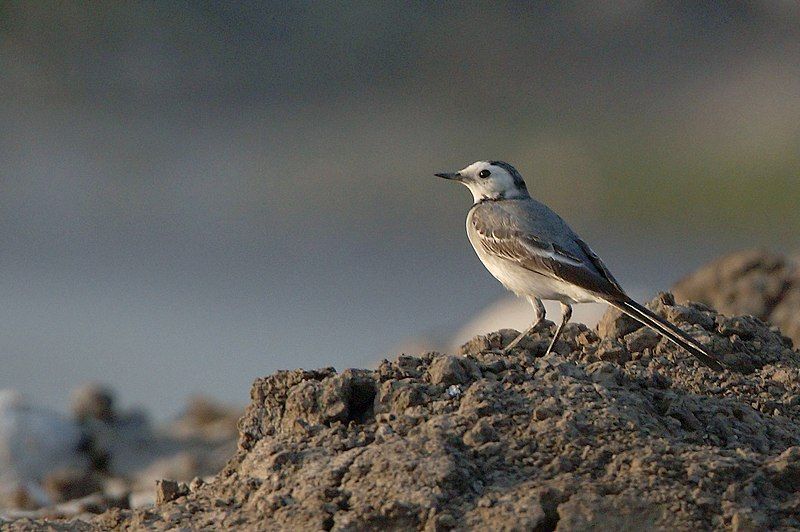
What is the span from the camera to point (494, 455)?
5383 mm

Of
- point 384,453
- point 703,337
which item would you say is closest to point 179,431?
point 703,337

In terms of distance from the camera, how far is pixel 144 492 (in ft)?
33.6

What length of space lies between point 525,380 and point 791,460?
3.74ft

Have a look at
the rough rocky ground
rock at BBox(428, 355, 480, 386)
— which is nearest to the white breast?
the rough rocky ground

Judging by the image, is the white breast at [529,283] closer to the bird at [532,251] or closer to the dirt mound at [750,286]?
the bird at [532,251]

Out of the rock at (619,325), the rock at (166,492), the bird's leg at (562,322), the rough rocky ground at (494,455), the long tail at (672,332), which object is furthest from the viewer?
the rock at (619,325)

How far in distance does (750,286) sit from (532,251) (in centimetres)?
422

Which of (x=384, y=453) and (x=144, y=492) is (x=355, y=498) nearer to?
(x=384, y=453)

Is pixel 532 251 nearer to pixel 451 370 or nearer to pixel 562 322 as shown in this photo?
pixel 562 322

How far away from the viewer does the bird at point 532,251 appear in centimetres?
763

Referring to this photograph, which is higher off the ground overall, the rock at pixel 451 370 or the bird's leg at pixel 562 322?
the bird's leg at pixel 562 322

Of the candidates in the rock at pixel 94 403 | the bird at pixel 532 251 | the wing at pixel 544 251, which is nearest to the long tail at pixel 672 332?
the bird at pixel 532 251

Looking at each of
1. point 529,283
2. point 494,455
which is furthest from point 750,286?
point 494,455

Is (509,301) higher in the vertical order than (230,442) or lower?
higher
